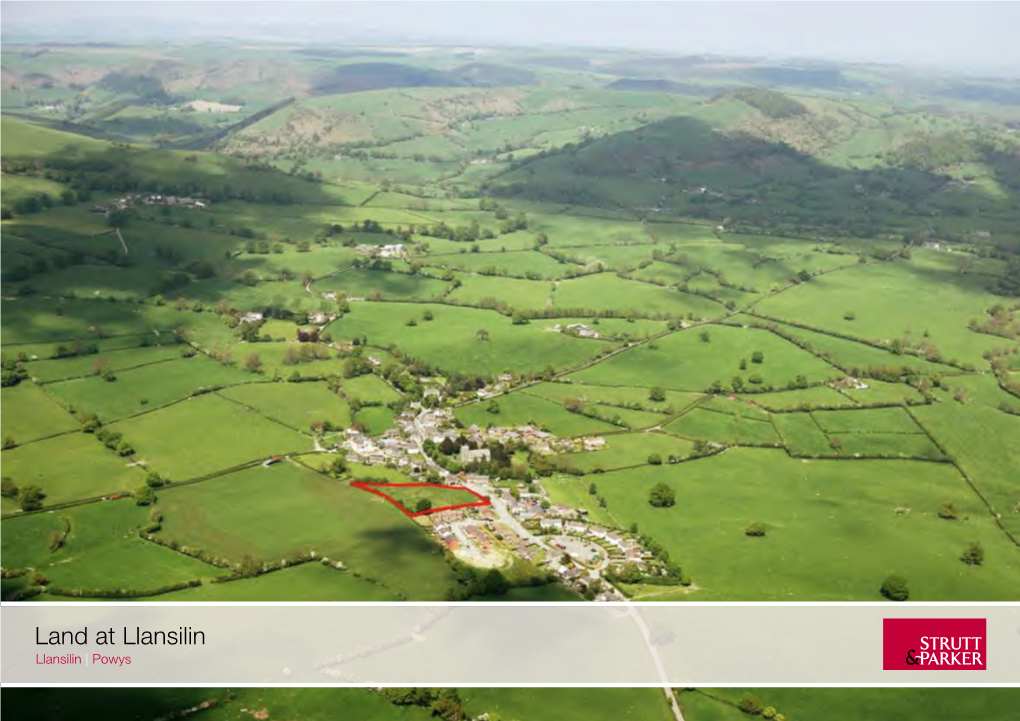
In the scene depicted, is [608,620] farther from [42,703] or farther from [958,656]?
[42,703]

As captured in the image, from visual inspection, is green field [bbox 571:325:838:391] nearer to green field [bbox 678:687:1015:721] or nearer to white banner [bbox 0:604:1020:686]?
white banner [bbox 0:604:1020:686]

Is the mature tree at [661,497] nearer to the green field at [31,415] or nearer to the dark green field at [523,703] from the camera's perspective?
the dark green field at [523,703]

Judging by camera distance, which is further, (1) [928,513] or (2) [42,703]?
(1) [928,513]

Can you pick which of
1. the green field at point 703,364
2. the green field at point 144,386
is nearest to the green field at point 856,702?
→ the green field at point 703,364

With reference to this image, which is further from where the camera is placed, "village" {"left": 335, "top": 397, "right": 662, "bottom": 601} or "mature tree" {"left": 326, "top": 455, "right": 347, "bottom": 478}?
"mature tree" {"left": 326, "top": 455, "right": 347, "bottom": 478}

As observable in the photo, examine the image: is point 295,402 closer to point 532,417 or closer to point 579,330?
point 532,417

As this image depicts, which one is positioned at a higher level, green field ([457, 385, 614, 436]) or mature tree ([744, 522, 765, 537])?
green field ([457, 385, 614, 436])

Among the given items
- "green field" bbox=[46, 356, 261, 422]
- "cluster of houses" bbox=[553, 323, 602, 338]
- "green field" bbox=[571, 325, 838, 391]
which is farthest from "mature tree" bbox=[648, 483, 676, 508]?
"green field" bbox=[46, 356, 261, 422]

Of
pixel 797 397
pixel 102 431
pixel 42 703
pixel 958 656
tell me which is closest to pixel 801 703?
pixel 958 656
